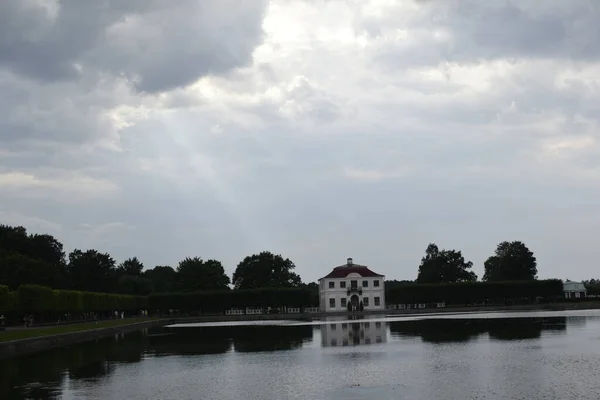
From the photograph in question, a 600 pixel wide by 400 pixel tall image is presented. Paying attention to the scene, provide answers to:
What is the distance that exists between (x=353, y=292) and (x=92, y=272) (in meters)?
36.5

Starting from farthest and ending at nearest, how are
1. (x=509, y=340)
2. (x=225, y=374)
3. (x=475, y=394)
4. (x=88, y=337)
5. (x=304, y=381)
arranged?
(x=88, y=337) < (x=509, y=340) < (x=225, y=374) < (x=304, y=381) < (x=475, y=394)

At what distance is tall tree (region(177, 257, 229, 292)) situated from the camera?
108 m

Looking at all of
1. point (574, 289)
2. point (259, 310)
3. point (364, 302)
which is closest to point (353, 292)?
point (364, 302)

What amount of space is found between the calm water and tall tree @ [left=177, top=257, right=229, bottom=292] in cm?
7349

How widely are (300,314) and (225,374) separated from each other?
65399mm

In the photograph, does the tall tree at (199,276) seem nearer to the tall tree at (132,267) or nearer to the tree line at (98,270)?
the tree line at (98,270)

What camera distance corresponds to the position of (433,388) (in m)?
17.2

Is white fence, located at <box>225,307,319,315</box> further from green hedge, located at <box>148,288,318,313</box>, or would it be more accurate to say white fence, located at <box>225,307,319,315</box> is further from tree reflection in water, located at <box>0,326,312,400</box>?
tree reflection in water, located at <box>0,326,312,400</box>

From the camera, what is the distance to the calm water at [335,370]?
1727cm

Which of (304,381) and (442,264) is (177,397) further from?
(442,264)

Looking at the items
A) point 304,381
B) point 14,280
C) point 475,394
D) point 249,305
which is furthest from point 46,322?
point 475,394

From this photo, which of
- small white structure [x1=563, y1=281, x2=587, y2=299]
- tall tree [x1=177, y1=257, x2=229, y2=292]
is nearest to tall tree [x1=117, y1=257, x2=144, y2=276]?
tall tree [x1=177, y1=257, x2=229, y2=292]

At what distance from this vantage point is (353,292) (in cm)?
10281

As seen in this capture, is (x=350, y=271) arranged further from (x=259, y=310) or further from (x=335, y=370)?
(x=335, y=370)
